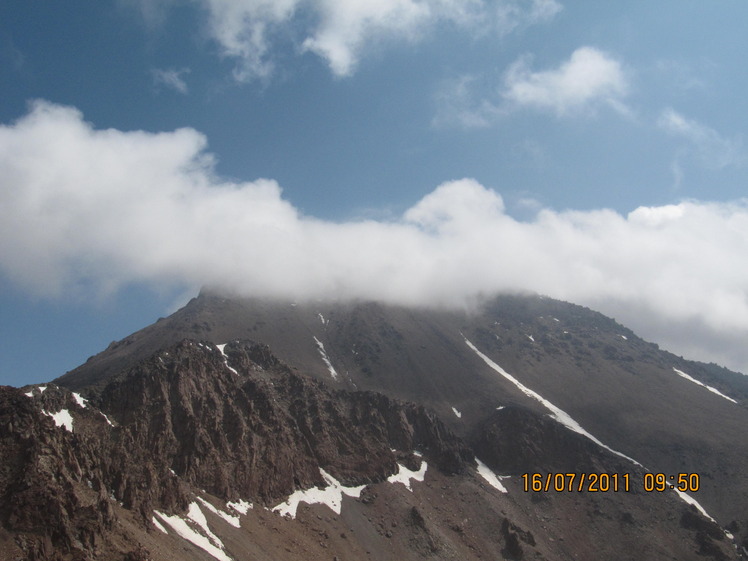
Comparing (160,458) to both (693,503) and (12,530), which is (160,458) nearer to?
(12,530)

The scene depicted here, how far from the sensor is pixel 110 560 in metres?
68.4

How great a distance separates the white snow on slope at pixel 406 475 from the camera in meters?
169

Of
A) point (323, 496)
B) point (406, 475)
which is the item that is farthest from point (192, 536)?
point (406, 475)

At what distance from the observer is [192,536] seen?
94.7m

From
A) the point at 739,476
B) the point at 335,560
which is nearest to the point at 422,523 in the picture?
the point at 335,560

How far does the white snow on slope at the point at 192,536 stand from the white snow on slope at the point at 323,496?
33559 millimetres

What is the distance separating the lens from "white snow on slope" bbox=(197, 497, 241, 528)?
110750 mm

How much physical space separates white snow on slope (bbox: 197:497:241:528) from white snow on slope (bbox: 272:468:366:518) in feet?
53.8

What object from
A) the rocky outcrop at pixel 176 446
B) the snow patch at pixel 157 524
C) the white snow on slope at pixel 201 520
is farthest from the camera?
the white snow on slope at pixel 201 520

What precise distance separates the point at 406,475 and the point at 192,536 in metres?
93.3

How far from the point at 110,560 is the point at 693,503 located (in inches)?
6979

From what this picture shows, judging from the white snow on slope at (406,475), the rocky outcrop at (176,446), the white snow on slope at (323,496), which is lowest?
the white snow on slope at (406,475)

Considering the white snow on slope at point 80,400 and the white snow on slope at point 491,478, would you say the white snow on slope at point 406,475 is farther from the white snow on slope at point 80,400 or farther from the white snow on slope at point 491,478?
the white snow on slope at point 80,400
